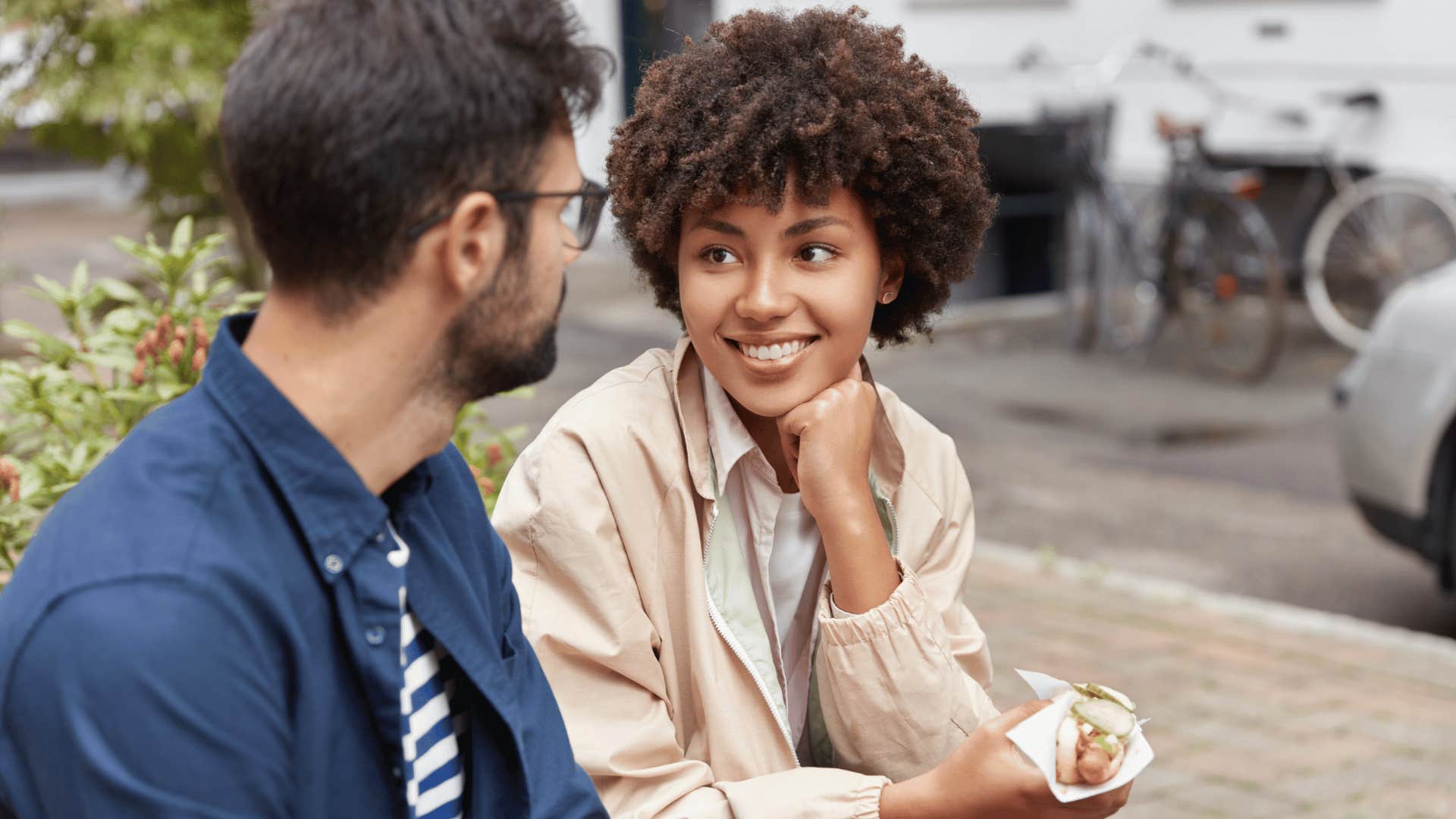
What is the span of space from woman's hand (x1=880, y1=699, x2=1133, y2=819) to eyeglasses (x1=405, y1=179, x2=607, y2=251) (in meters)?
0.76

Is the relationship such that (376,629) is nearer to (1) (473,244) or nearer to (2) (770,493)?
(1) (473,244)

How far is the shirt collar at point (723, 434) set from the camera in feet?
7.18

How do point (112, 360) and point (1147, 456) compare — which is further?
point (1147, 456)

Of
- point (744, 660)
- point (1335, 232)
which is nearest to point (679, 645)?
point (744, 660)

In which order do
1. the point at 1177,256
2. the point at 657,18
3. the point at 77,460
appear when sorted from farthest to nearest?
1. the point at 657,18
2. the point at 1177,256
3. the point at 77,460

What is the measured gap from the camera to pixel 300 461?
1420 mm

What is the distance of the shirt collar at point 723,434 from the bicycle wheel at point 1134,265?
8.25 meters

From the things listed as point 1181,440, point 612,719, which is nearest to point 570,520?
point 612,719

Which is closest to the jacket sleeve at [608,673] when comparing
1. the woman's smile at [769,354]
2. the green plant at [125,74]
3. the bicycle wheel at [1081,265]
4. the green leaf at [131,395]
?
the woman's smile at [769,354]

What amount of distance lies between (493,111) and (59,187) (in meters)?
26.9

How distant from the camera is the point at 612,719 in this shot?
203cm

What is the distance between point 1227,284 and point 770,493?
794 centimetres

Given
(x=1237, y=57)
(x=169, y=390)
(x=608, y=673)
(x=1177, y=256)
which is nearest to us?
(x=608, y=673)

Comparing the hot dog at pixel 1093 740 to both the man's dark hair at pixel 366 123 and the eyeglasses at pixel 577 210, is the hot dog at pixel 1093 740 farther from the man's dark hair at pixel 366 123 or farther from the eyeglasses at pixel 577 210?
the man's dark hair at pixel 366 123
